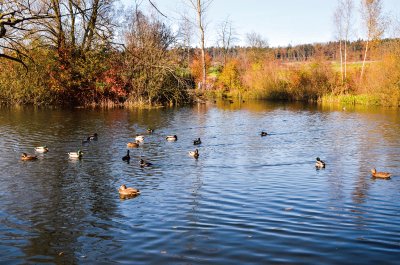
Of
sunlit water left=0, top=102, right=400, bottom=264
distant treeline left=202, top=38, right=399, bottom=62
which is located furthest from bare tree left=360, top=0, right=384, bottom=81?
sunlit water left=0, top=102, right=400, bottom=264

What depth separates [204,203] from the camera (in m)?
11.2

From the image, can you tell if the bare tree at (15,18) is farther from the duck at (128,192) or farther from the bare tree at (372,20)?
the bare tree at (372,20)

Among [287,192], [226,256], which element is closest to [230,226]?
[226,256]

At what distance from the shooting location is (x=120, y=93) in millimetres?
45281

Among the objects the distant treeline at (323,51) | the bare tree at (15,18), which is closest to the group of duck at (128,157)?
the bare tree at (15,18)

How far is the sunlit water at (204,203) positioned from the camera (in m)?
8.02

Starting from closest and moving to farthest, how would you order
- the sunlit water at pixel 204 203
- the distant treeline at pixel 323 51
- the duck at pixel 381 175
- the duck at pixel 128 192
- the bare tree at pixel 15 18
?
1. the bare tree at pixel 15 18
2. the sunlit water at pixel 204 203
3. the duck at pixel 128 192
4. the duck at pixel 381 175
5. the distant treeline at pixel 323 51

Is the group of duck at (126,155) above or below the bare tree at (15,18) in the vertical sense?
below

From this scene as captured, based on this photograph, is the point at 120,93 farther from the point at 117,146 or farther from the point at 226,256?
the point at 226,256

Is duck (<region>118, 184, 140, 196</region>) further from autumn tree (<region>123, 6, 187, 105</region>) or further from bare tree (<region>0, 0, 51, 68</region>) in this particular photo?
autumn tree (<region>123, 6, 187, 105</region>)

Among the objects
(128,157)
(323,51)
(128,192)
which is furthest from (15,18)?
(323,51)

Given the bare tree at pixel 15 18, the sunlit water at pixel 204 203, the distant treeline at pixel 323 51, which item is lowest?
the sunlit water at pixel 204 203

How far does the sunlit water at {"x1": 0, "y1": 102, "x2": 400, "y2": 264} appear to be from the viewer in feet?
26.3

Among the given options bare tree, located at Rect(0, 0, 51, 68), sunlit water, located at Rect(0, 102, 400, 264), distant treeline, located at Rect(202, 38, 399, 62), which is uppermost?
distant treeline, located at Rect(202, 38, 399, 62)
